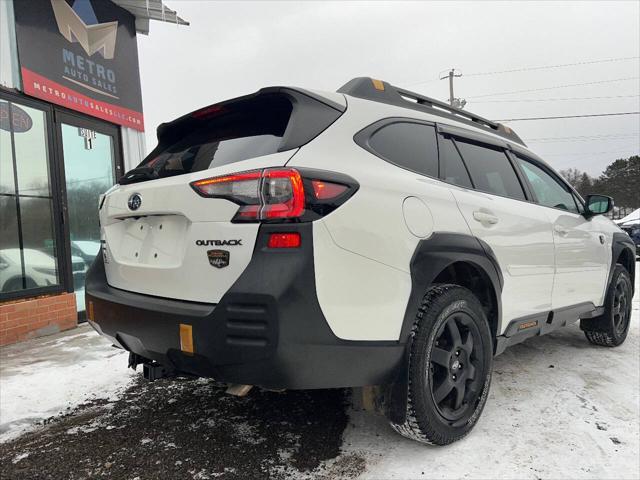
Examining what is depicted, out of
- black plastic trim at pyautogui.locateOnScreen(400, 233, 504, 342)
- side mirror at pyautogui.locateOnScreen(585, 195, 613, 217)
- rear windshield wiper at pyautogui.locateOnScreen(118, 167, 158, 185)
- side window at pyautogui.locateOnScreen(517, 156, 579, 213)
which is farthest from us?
side mirror at pyautogui.locateOnScreen(585, 195, 613, 217)

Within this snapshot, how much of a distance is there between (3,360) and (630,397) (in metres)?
5.19

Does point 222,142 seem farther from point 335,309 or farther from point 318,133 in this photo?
point 335,309

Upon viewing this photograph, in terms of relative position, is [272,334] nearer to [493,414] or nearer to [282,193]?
[282,193]

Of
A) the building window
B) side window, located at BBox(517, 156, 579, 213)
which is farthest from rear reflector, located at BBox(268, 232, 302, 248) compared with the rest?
the building window

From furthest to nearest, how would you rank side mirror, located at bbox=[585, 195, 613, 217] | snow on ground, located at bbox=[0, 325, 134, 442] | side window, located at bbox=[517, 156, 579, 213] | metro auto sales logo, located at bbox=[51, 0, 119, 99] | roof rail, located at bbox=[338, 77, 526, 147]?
metro auto sales logo, located at bbox=[51, 0, 119, 99], side mirror, located at bbox=[585, 195, 613, 217], side window, located at bbox=[517, 156, 579, 213], snow on ground, located at bbox=[0, 325, 134, 442], roof rail, located at bbox=[338, 77, 526, 147]

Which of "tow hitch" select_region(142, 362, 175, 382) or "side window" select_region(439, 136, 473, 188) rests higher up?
"side window" select_region(439, 136, 473, 188)

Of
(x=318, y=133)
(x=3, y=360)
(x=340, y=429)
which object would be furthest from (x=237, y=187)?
(x=3, y=360)

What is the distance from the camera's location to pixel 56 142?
18.1ft

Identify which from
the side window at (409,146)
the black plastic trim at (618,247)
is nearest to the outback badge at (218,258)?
the side window at (409,146)

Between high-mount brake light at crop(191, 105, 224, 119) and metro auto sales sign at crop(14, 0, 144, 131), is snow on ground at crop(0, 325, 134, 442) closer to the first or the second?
high-mount brake light at crop(191, 105, 224, 119)

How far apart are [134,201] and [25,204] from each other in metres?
3.89

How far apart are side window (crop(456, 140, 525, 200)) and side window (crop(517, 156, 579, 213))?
0.24 metres

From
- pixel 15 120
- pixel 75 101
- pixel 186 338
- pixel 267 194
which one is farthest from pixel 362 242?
pixel 75 101

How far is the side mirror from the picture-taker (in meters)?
3.79
